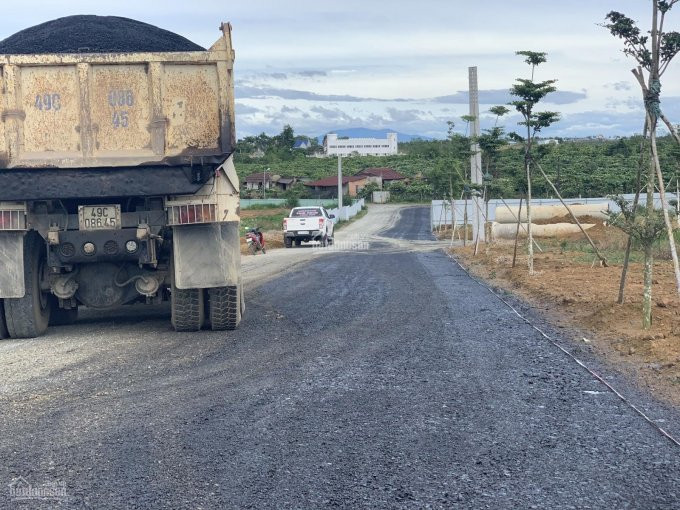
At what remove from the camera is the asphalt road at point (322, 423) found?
479 centimetres

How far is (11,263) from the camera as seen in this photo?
9.48m

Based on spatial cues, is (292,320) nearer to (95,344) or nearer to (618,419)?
(95,344)

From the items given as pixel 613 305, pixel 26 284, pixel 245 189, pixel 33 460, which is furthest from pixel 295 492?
pixel 245 189

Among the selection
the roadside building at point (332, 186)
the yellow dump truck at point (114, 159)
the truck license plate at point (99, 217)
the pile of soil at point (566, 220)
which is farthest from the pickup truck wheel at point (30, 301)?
the roadside building at point (332, 186)

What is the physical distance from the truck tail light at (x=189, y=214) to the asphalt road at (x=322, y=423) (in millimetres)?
1399

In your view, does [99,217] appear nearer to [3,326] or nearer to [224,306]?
[224,306]

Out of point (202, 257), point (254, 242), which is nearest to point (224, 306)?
point (202, 257)

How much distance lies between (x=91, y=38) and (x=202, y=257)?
2.91m

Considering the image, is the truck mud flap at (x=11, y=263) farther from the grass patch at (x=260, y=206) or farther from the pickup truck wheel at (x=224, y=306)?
the grass patch at (x=260, y=206)

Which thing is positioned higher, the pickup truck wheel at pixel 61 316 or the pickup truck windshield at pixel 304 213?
the pickup truck windshield at pixel 304 213

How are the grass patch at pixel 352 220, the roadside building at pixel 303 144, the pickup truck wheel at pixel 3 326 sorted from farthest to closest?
the roadside building at pixel 303 144
the grass patch at pixel 352 220
the pickup truck wheel at pixel 3 326

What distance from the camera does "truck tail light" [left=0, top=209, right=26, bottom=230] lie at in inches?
364

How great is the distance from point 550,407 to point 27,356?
5.42 metres

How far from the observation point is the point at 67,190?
30.0ft
